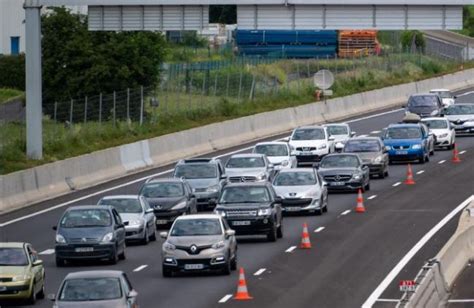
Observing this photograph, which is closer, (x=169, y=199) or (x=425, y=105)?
(x=169, y=199)

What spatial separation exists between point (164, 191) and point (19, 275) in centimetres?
1501

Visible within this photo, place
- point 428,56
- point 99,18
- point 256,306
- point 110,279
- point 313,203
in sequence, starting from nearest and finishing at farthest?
point 110,279 → point 256,306 → point 313,203 → point 99,18 → point 428,56

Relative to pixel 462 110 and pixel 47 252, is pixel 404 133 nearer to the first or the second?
pixel 462 110

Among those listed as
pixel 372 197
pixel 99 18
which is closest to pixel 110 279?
pixel 372 197

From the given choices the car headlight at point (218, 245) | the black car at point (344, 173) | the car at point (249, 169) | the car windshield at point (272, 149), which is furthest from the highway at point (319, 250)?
the car windshield at point (272, 149)

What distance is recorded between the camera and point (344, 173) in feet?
163

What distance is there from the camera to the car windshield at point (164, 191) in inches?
1697

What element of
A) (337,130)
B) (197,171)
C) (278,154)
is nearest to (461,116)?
(337,130)

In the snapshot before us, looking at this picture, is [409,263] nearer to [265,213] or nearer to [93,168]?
[265,213]

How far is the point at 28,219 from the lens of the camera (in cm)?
4478

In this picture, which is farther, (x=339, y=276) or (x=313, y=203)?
(x=313, y=203)

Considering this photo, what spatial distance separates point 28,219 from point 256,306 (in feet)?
59.2

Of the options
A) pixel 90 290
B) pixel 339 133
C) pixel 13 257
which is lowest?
pixel 339 133

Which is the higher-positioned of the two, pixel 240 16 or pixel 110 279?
pixel 240 16
